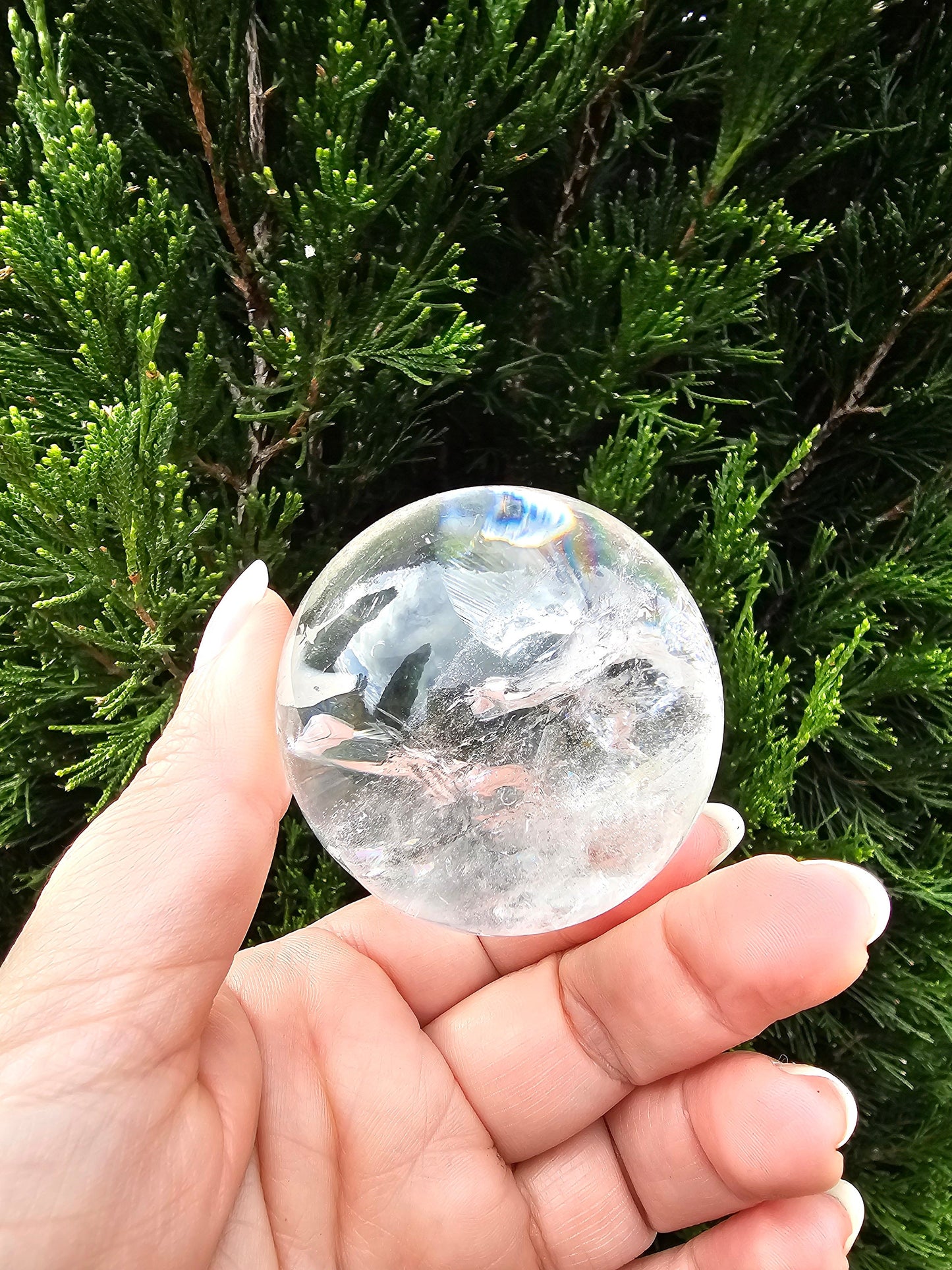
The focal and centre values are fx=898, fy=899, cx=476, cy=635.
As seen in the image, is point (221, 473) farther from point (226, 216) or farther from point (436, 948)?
point (436, 948)

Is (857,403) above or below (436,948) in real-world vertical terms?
above

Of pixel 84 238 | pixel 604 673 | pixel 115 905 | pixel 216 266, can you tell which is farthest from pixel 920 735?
pixel 84 238

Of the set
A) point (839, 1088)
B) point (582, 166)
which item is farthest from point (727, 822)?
point (582, 166)

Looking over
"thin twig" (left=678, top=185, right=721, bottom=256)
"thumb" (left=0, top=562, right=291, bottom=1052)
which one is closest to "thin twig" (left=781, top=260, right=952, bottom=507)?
"thin twig" (left=678, top=185, right=721, bottom=256)

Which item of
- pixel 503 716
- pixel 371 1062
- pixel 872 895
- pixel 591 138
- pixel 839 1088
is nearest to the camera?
pixel 503 716

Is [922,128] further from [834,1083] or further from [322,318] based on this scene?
[834,1083]
